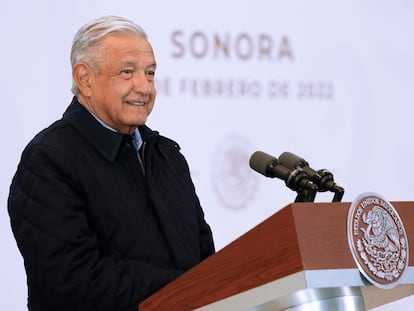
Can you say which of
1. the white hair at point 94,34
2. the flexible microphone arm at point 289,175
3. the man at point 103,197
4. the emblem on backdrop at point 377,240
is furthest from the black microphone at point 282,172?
the white hair at point 94,34

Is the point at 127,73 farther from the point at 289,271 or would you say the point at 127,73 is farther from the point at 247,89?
the point at 247,89

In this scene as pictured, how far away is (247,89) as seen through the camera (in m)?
3.22

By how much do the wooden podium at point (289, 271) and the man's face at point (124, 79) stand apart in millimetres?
561

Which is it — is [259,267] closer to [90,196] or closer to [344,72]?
[90,196]

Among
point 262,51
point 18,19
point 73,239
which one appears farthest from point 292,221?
point 262,51

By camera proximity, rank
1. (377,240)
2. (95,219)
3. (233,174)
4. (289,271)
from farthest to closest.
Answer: (233,174), (95,219), (377,240), (289,271)

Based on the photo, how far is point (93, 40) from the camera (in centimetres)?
212

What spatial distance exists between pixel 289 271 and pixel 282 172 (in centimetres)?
36

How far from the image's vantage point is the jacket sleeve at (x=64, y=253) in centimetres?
189

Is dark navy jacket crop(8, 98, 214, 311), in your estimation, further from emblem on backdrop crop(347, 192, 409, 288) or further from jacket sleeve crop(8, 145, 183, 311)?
emblem on backdrop crop(347, 192, 409, 288)

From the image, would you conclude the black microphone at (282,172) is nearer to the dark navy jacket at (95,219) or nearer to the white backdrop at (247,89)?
the dark navy jacket at (95,219)

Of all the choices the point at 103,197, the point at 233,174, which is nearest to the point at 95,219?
the point at 103,197

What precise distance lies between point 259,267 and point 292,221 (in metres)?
0.12

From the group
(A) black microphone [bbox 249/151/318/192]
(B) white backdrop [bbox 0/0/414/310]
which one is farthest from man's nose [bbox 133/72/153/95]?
Answer: (B) white backdrop [bbox 0/0/414/310]
